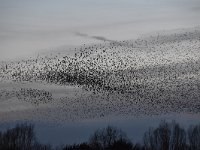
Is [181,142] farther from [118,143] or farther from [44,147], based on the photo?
[44,147]

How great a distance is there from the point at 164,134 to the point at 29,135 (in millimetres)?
27907

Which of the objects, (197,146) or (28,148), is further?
(28,148)

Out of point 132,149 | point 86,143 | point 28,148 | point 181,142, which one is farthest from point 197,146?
point 28,148

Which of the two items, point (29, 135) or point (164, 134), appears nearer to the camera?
point (164, 134)

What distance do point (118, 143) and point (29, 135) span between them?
18.3 m

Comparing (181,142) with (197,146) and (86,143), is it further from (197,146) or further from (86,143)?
(86,143)

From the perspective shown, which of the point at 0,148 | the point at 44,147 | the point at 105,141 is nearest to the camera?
the point at 0,148

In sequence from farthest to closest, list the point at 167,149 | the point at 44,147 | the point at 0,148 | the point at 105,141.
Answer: the point at 44,147
the point at 105,141
the point at 0,148
the point at 167,149

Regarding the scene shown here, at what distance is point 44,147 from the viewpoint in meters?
127

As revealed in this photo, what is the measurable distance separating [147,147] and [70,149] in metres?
17.1

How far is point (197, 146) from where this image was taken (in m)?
96.8

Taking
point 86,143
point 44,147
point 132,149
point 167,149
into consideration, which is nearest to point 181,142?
point 167,149

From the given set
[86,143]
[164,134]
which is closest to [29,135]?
[86,143]

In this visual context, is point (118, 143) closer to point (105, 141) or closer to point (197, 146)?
point (105, 141)
